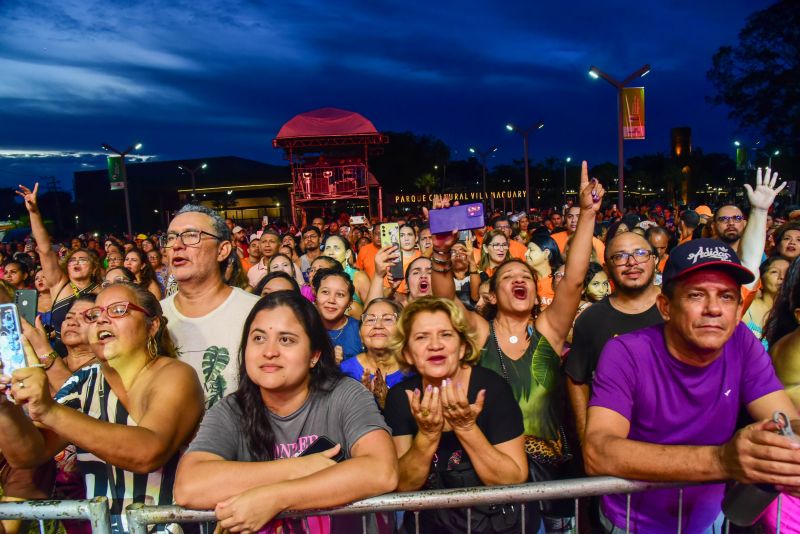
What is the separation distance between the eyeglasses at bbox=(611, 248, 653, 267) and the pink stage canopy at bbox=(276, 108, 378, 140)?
2835 cm

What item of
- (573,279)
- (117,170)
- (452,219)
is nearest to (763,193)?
(573,279)

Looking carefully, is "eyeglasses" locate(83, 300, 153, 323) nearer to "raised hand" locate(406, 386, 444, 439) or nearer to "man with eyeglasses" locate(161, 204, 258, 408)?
"man with eyeglasses" locate(161, 204, 258, 408)

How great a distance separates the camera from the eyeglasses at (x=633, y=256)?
12.7 feet

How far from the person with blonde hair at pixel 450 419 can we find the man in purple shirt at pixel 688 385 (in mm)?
414

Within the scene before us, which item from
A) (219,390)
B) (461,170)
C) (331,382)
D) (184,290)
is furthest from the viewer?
(461,170)

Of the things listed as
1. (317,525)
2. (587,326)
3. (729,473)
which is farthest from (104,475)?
(587,326)

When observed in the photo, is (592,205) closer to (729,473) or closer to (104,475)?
(729,473)

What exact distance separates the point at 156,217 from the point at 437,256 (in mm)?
58650

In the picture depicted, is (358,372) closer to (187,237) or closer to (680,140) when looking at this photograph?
(187,237)

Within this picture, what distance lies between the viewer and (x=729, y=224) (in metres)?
6.77

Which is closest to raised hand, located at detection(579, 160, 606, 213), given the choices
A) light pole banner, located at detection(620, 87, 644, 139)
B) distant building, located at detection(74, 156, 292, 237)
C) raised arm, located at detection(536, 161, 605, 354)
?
raised arm, located at detection(536, 161, 605, 354)

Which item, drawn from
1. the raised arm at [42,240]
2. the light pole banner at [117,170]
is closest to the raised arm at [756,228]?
the raised arm at [42,240]

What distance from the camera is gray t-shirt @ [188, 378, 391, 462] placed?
237 centimetres

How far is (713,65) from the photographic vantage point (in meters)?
50.8
